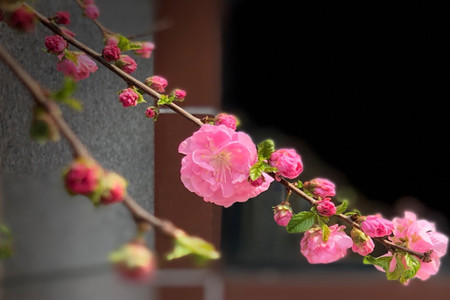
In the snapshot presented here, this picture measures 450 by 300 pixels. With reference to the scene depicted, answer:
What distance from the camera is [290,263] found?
1.06 meters

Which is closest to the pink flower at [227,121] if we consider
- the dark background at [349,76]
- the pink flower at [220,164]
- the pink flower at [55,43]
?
the pink flower at [220,164]

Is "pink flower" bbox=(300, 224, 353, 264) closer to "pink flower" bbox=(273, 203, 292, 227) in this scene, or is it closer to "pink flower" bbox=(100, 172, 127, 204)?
"pink flower" bbox=(273, 203, 292, 227)

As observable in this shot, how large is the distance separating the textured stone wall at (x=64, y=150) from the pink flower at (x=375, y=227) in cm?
15

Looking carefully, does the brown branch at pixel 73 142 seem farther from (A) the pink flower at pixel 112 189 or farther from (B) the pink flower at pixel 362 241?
(B) the pink flower at pixel 362 241

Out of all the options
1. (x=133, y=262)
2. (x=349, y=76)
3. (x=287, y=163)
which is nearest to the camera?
(x=133, y=262)

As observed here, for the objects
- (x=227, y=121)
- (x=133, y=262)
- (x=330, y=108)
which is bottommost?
(x=133, y=262)

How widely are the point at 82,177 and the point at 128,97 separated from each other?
151mm

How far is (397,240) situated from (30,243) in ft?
0.95

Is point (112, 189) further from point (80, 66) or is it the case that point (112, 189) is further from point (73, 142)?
point (80, 66)

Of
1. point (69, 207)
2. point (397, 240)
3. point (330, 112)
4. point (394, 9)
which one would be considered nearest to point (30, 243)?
point (69, 207)

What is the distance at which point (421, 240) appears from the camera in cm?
34

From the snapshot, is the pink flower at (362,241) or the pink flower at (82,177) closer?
the pink flower at (82,177)

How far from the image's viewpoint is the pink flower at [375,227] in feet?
1.03

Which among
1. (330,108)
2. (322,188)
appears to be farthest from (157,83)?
(330,108)
